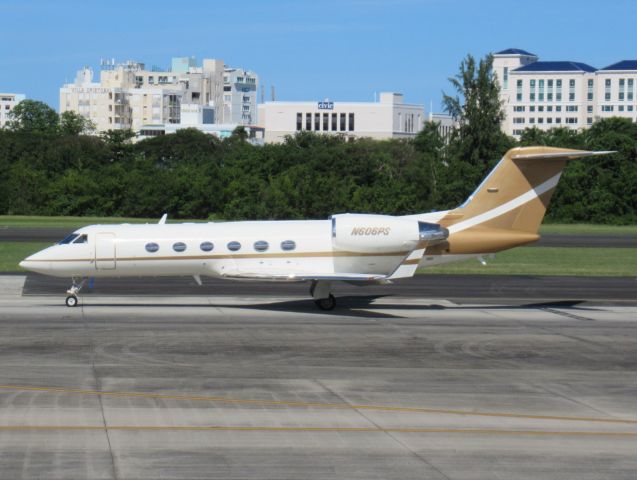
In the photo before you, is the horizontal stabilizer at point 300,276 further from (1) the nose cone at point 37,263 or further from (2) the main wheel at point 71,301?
(1) the nose cone at point 37,263

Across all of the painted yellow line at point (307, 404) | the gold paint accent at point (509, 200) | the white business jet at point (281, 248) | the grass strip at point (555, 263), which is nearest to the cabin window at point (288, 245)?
the white business jet at point (281, 248)

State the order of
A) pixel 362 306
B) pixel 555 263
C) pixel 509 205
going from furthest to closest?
1. pixel 555 263
2. pixel 362 306
3. pixel 509 205

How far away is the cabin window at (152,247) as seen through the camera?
101ft

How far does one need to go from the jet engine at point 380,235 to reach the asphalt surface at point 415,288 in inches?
135

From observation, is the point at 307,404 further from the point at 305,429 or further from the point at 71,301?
the point at 71,301

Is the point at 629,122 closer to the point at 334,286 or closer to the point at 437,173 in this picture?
the point at 437,173

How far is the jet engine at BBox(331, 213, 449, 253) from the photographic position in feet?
101

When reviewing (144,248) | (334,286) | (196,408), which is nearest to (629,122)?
(334,286)

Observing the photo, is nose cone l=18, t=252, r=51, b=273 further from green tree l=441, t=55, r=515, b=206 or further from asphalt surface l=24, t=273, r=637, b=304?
green tree l=441, t=55, r=515, b=206

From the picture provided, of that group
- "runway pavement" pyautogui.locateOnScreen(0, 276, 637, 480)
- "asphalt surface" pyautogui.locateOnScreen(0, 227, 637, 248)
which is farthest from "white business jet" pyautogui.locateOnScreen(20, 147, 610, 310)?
"asphalt surface" pyautogui.locateOnScreen(0, 227, 637, 248)

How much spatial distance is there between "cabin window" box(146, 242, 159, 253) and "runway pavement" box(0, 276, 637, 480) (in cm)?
172

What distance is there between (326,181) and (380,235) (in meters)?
62.4

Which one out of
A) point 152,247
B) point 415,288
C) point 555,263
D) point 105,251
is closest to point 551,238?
point 555,263

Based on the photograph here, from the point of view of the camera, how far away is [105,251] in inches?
1216
